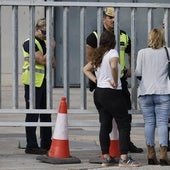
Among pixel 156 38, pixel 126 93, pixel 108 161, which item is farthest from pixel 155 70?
pixel 108 161

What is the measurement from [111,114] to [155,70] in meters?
0.73

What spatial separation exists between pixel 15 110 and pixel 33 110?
222 mm

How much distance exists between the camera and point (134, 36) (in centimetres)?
873

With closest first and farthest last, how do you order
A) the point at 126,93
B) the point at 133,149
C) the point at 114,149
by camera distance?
the point at 114,149 < the point at 126,93 < the point at 133,149

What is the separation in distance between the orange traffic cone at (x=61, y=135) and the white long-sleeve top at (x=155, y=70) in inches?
39.6

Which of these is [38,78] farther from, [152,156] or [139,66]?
[152,156]

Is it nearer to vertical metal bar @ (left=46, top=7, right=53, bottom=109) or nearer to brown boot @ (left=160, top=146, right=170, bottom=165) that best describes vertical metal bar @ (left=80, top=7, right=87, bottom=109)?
vertical metal bar @ (left=46, top=7, right=53, bottom=109)

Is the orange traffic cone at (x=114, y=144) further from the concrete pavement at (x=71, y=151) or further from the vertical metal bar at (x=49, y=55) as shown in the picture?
the vertical metal bar at (x=49, y=55)

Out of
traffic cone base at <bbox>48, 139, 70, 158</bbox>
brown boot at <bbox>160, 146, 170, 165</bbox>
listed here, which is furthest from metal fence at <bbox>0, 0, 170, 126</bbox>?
brown boot at <bbox>160, 146, 170, 165</bbox>

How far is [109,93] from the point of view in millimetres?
8164

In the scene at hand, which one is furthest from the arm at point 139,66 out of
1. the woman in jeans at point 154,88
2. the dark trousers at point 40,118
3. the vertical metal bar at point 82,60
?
the dark trousers at point 40,118

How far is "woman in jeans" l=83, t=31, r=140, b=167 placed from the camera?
816cm

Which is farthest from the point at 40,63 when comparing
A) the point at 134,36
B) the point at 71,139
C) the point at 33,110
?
the point at 71,139

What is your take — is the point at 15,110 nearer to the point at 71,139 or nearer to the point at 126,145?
the point at 126,145
